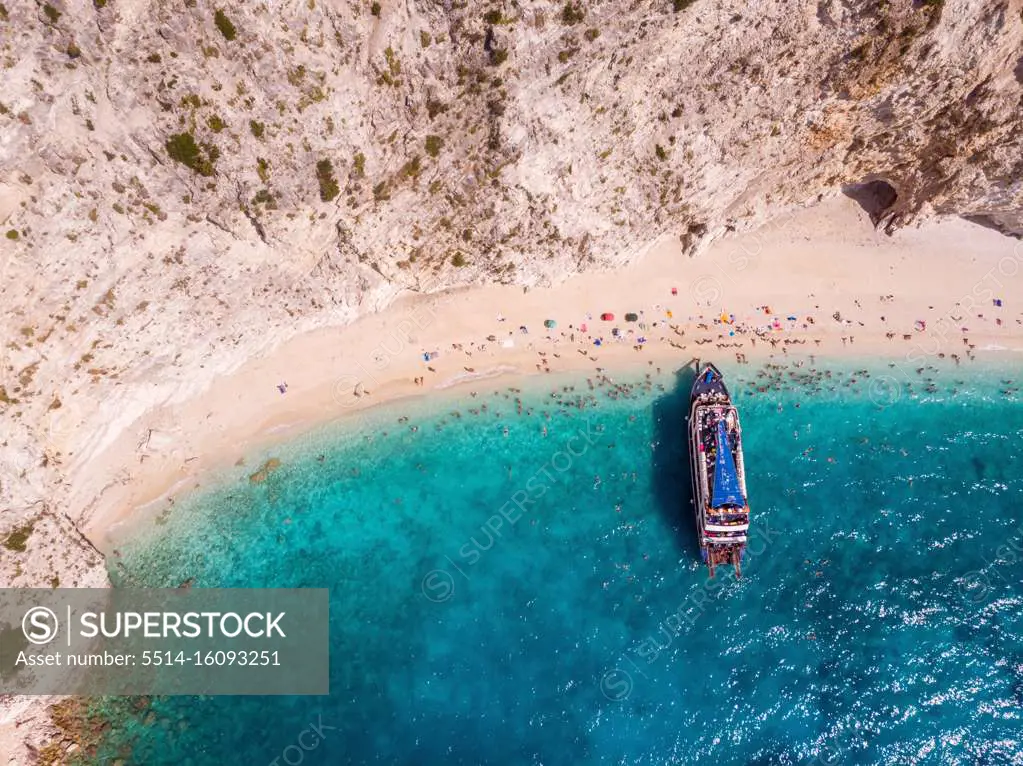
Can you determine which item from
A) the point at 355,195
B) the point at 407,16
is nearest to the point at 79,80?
the point at 355,195

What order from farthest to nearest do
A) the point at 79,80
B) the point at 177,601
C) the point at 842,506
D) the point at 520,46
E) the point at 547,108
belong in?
the point at 842,506, the point at 177,601, the point at 547,108, the point at 520,46, the point at 79,80

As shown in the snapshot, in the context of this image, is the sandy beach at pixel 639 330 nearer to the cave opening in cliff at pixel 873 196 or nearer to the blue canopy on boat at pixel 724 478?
the cave opening in cliff at pixel 873 196

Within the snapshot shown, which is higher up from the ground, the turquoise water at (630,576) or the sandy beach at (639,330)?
the sandy beach at (639,330)

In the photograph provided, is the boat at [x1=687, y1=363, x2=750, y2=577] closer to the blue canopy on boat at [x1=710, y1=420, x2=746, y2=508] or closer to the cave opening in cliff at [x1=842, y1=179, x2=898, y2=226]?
the blue canopy on boat at [x1=710, y1=420, x2=746, y2=508]

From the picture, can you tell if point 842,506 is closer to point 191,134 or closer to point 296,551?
point 296,551

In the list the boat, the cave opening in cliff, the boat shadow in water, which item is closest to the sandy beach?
the cave opening in cliff

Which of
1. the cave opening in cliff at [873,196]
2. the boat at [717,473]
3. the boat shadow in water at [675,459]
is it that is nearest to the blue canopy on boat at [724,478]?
the boat at [717,473]
